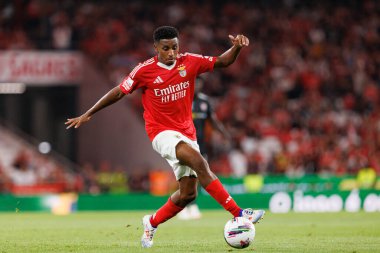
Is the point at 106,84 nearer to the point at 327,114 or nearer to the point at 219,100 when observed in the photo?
the point at 219,100

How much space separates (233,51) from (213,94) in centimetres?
1606

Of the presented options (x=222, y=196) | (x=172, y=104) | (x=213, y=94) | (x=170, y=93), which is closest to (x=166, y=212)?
(x=222, y=196)

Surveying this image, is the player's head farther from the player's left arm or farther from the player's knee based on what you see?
the player's knee

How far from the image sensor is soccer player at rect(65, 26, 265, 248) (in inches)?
386

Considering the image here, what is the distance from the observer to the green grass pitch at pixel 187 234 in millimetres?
9977

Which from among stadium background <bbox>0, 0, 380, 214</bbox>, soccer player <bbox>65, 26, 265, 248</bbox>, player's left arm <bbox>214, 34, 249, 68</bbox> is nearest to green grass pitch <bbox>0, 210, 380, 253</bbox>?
soccer player <bbox>65, 26, 265, 248</bbox>

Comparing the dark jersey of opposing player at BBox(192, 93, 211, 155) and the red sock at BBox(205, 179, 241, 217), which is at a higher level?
the dark jersey of opposing player at BBox(192, 93, 211, 155)

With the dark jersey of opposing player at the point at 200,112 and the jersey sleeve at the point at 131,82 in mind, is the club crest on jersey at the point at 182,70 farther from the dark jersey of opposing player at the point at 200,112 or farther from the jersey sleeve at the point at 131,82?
the dark jersey of opposing player at the point at 200,112

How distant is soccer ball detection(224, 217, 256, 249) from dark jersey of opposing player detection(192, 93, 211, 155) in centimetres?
606

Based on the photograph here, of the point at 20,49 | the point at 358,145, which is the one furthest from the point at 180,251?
the point at 20,49

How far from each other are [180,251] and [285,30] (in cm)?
1884

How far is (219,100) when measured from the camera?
83.7ft

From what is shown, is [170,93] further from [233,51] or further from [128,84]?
[233,51]

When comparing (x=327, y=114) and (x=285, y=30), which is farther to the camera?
(x=285, y=30)
